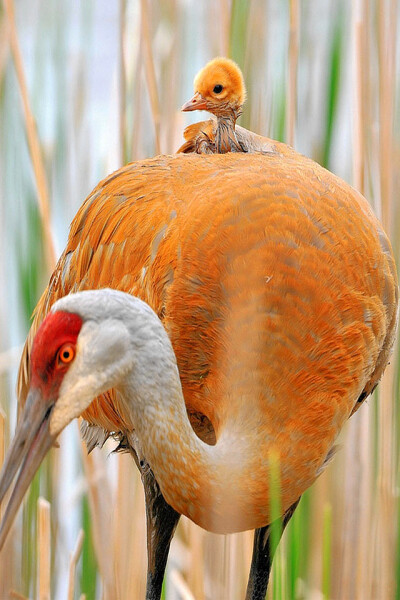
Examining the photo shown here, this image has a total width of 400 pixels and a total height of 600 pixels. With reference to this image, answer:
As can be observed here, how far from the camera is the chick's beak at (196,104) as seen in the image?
2029mm

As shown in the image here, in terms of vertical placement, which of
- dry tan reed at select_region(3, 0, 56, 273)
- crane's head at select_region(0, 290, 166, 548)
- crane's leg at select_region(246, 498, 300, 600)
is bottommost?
crane's leg at select_region(246, 498, 300, 600)

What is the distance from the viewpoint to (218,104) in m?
2.02

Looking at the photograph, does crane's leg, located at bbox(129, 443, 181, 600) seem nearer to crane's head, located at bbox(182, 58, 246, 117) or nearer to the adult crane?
the adult crane

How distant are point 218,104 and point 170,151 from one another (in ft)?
0.55

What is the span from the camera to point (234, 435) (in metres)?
1.45

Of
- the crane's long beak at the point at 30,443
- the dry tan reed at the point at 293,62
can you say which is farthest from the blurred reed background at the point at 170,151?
the crane's long beak at the point at 30,443

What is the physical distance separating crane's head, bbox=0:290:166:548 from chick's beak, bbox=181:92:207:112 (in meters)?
0.87

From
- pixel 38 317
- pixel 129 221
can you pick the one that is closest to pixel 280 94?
pixel 129 221

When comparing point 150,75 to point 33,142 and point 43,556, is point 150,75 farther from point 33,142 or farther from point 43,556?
point 43,556

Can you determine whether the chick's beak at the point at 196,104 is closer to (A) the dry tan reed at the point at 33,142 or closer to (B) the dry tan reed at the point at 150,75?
(B) the dry tan reed at the point at 150,75

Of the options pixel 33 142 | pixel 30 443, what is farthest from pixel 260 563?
pixel 33 142

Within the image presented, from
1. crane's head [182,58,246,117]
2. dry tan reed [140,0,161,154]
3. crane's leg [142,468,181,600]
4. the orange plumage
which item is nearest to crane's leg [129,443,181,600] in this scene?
crane's leg [142,468,181,600]

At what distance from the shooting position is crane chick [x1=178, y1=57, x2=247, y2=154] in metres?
1.95

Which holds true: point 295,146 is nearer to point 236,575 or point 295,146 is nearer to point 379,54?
point 379,54
